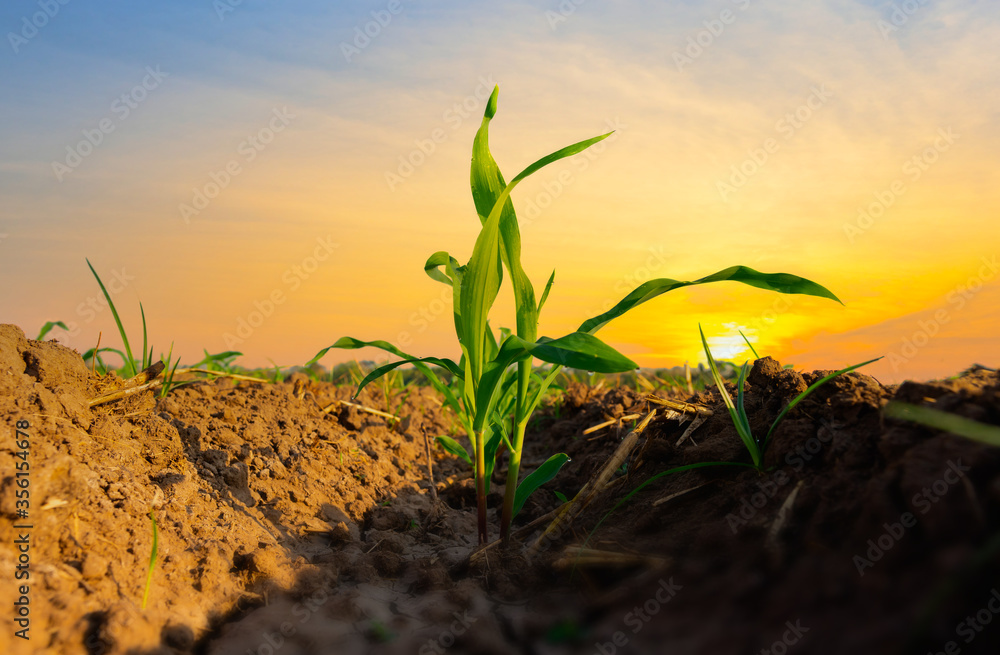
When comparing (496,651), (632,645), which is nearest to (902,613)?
(632,645)

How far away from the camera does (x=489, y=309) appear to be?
2174 millimetres

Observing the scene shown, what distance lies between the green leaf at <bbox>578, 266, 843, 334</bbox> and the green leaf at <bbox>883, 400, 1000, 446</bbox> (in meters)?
0.43

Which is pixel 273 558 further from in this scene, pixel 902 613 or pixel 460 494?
pixel 902 613

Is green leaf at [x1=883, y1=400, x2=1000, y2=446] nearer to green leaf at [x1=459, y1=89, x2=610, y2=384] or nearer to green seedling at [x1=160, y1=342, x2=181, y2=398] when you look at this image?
green leaf at [x1=459, y1=89, x2=610, y2=384]

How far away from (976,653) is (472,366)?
60.5 inches

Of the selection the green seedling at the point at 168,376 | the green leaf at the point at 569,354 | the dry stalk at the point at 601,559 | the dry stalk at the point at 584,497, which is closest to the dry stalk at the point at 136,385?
the green seedling at the point at 168,376

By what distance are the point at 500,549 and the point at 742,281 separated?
1253 millimetres

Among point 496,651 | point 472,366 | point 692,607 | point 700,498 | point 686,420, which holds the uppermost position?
point 472,366

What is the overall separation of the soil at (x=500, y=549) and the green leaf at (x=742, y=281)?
14.0 inches

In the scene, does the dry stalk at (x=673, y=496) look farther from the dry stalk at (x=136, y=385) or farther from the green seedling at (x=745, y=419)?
the dry stalk at (x=136, y=385)

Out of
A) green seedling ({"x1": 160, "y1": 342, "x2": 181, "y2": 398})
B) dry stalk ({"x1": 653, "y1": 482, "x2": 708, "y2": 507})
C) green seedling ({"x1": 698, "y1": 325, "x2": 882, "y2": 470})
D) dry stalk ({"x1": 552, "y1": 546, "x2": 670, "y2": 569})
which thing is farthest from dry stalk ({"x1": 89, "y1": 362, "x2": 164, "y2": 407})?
green seedling ({"x1": 698, "y1": 325, "x2": 882, "y2": 470})

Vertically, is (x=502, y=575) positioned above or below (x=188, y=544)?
below

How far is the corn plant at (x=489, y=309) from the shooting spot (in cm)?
195

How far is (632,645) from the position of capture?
1.27 m
